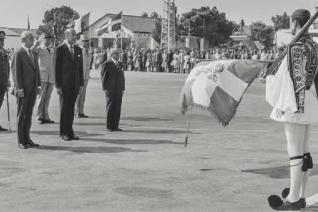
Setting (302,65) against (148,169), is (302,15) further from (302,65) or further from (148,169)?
(148,169)

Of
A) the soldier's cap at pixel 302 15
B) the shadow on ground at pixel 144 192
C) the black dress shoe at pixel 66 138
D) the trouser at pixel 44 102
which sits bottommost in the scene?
the black dress shoe at pixel 66 138

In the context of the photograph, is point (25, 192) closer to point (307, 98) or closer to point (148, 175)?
point (148, 175)

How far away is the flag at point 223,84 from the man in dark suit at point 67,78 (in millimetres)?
4104

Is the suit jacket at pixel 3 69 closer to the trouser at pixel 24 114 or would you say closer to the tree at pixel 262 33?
the trouser at pixel 24 114

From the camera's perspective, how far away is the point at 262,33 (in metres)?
113

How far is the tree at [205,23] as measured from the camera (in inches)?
3457

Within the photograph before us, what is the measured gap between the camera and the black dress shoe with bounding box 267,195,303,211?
20.9 feet

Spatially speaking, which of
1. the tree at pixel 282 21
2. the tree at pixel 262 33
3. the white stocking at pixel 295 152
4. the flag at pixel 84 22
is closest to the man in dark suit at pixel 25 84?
the white stocking at pixel 295 152

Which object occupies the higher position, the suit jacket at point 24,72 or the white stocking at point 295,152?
the suit jacket at point 24,72

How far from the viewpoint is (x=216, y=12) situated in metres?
89.9

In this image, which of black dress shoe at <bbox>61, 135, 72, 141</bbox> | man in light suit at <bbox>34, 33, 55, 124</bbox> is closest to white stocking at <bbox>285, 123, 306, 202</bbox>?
black dress shoe at <bbox>61, 135, 72, 141</bbox>

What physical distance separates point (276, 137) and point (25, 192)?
635 cm

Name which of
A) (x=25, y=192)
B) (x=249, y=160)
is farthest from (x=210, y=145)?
(x=25, y=192)

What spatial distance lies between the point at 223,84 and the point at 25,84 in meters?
4.34
